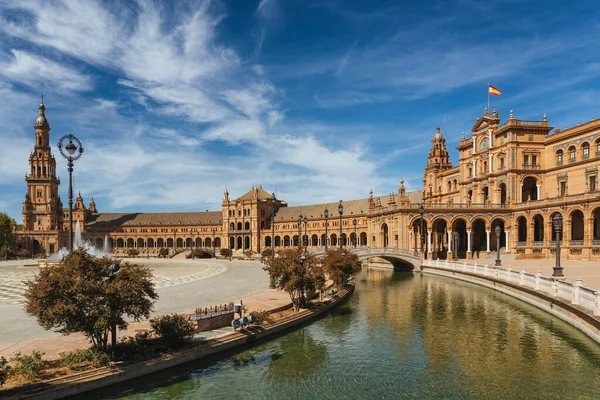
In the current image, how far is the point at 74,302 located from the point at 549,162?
224 feet

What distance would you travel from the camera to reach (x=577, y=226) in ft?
185

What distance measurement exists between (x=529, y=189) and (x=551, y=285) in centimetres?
4736

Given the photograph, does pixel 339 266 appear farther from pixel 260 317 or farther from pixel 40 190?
pixel 40 190

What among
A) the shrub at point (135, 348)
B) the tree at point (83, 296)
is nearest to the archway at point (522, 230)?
the shrub at point (135, 348)

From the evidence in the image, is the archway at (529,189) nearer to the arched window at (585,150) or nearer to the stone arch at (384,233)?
the arched window at (585,150)

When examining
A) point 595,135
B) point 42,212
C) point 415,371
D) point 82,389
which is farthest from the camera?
point 42,212

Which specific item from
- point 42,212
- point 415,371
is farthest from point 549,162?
point 42,212

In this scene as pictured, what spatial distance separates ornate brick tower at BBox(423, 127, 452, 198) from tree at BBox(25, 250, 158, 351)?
81512 millimetres

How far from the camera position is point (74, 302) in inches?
501

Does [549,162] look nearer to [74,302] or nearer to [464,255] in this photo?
[464,255]

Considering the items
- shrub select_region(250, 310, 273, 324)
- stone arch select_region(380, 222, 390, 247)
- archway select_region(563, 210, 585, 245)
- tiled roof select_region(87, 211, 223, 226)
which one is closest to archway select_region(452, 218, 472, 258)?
stone arch select_region(380, 222, 390, 247)

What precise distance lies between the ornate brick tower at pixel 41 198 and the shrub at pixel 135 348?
120488 mm

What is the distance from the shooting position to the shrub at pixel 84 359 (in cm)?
1296

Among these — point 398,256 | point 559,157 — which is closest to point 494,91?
point 559,157
